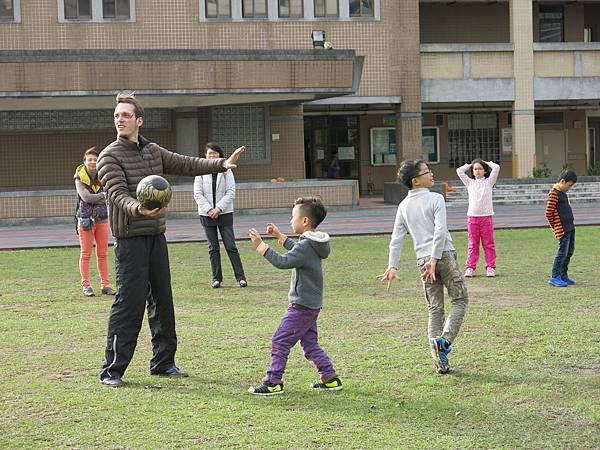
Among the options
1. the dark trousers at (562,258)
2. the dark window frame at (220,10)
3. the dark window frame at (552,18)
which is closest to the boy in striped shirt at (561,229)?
the dark trousers at (562,258)

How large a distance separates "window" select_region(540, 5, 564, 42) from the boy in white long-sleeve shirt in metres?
36.1

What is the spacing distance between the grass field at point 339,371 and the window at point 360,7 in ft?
75.9

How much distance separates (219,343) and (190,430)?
10.2 feet

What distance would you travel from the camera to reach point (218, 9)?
3516cm

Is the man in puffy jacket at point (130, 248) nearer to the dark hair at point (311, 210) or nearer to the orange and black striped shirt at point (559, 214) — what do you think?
the dark hair at point (311, 210)

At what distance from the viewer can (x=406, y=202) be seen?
340 inches

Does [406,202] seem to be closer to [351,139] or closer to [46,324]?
[46,324]

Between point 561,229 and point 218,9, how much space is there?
23.5m

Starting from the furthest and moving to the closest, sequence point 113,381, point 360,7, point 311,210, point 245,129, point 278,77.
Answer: point 245,129 → point 360,7 → point 278,77 → point 113,381 → point 311,210

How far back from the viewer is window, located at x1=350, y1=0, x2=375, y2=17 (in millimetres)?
35875

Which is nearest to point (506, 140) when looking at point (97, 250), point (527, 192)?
point (527, 192)

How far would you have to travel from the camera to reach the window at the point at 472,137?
1684 inches

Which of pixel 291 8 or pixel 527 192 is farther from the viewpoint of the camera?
pixel 291 8

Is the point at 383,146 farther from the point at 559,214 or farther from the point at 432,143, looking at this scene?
the point at 559,214
